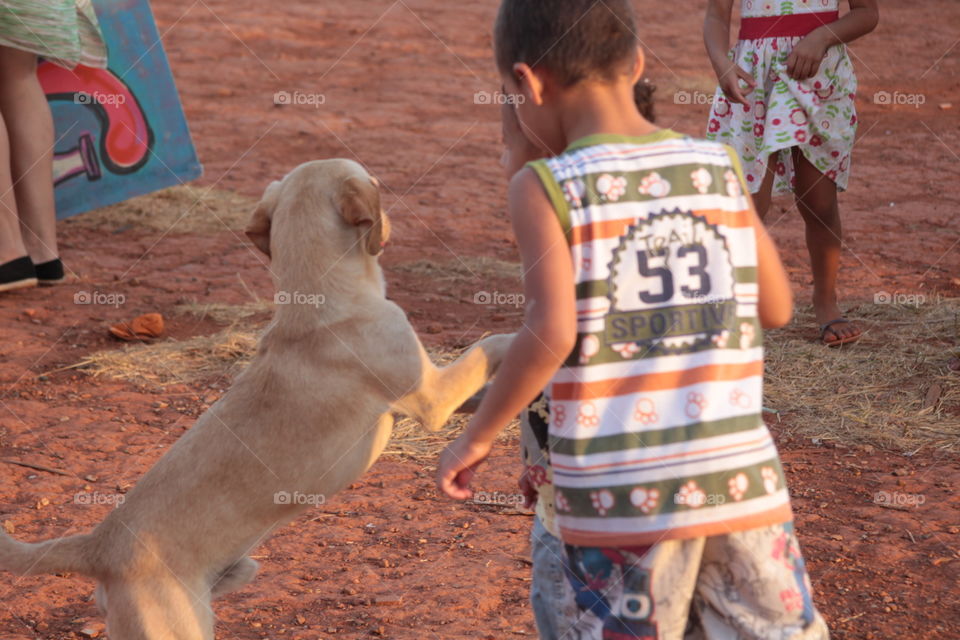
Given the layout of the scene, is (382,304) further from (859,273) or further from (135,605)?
(859,273)

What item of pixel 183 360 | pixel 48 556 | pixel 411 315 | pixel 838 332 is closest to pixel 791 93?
pixel 838 332

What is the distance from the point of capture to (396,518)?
14.1 ft

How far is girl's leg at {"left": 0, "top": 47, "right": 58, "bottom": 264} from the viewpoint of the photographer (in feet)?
21.5

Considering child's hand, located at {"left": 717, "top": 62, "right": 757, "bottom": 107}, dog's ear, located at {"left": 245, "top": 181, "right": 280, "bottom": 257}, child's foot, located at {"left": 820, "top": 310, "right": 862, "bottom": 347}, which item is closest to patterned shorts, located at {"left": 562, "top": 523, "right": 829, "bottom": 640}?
dog's ear, located at {"left": 245, "top": 181, "right": 280, "bottom": 257}

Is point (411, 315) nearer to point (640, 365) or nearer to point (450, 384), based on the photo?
point (450, 384)

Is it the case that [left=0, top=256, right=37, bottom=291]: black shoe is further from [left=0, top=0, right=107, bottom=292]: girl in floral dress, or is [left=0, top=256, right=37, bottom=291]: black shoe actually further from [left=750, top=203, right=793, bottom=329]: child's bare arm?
[left=750, top=203, right=793, bottom=329]: child's bare arm

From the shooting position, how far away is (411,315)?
21.4 ft

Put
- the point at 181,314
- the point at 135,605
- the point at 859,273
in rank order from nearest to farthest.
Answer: the point at 135,605, the point at 181,314, the point at 859,273

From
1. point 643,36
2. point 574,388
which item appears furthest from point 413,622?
point 643,36

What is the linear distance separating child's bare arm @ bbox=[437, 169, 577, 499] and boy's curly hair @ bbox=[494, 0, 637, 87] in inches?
8.6

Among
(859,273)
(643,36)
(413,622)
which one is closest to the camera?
(413,622)

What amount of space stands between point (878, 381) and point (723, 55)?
5.71ft

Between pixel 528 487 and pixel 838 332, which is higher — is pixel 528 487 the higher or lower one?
the higher one

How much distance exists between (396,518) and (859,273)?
4195mm
